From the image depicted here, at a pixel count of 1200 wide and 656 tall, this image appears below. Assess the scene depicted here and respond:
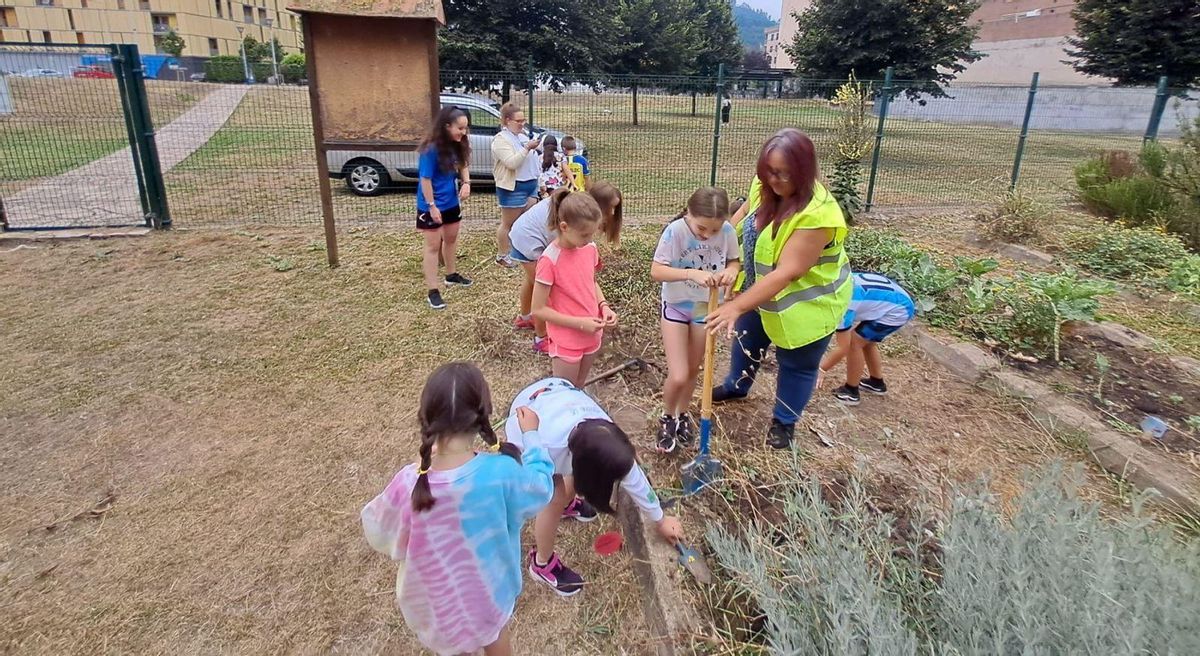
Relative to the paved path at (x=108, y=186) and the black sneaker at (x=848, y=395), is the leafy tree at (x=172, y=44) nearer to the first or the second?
the paved path at (x=108, y=186)

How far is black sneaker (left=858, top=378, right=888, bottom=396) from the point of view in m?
3.98

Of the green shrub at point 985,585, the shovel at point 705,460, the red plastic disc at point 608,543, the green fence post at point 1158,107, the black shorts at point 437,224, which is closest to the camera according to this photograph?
the green shrub at point 985,585

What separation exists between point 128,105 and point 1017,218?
9940mm

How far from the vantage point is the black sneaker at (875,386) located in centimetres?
398

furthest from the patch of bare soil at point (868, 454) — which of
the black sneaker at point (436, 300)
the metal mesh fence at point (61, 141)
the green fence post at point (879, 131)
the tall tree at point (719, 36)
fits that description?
the tall tree at point (719, 36)

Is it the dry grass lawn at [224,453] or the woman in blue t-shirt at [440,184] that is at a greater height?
the woman in blue t-shirt at [440,184]

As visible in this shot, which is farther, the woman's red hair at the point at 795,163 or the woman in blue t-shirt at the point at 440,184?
the woman in blue t-shirt at the point at 440,184

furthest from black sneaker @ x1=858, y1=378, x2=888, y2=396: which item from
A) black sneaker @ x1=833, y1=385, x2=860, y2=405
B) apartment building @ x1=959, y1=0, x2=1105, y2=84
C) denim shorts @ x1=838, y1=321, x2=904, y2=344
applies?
apartment building @ x1=959, y1=0, x2=1105, y2=84

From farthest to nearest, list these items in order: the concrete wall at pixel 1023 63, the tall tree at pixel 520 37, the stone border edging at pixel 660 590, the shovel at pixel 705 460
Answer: the concrete wall at pixel 1023 63 < the tall tree at pixel 520 37 < the shovel at pixel 705 460 < the stone border edging at pixel 660 590

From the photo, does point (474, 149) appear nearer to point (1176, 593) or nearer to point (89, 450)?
point (89, 450)

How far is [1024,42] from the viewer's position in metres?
40.3

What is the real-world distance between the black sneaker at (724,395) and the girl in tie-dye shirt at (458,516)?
1932 mm

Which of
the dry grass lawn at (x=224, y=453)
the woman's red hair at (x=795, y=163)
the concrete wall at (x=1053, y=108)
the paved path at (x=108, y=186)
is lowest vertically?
the dry grass lawn at (x=224, y=453)

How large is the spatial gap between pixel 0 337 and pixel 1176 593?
6537 millimetres
